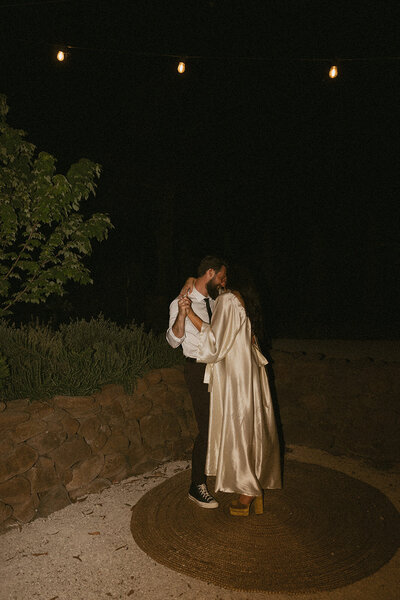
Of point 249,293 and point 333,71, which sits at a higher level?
point 333,71

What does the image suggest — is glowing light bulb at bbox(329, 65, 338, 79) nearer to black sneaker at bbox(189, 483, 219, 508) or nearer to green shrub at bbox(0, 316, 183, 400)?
green shrub at bbox(0, 316, 183, 400)

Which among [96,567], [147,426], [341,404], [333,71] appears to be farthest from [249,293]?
[96,567]

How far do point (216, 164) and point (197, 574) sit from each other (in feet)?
33.2

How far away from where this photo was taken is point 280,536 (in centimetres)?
323

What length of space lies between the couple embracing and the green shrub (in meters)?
1.13

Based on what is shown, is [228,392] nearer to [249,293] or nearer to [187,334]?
[187,334]

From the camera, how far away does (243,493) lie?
132 inches

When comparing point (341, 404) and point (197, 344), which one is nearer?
point (197, 344)

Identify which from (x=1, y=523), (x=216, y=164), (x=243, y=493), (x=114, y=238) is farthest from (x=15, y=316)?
(x=243, y=493)

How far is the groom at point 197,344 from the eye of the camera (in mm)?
3547

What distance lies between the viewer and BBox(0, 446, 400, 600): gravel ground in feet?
8.66

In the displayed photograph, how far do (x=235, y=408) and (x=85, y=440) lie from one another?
4.80 ft

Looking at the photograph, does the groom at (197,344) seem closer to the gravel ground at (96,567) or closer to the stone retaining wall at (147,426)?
the gravel ground at (96,567)

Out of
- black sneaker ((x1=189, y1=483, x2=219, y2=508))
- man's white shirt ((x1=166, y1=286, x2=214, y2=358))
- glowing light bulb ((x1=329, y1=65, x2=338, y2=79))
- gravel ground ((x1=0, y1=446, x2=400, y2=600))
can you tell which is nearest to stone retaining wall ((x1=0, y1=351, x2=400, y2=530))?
gravel ground ((x1=0, y1=446, x2=400, y2=600))
